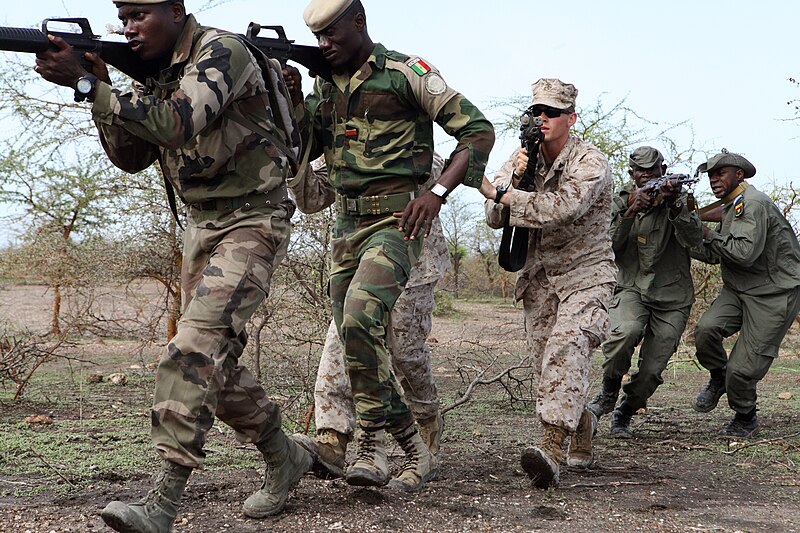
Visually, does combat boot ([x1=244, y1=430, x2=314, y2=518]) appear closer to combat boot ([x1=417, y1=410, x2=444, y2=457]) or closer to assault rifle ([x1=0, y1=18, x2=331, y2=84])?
combat boot ([x1=417, y1=410, x2=444, y2=457])

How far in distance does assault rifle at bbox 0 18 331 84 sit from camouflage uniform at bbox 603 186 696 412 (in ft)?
9.90

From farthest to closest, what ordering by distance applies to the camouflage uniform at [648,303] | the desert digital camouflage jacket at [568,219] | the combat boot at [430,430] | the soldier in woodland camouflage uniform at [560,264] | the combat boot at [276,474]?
the camouflage uniform at [648,303], the combat boot at [430,430], the desert digital camouflage jacket at [568,219], the soldier in woodland camouflage uniform at [560,264], the combat boot at [276,474]

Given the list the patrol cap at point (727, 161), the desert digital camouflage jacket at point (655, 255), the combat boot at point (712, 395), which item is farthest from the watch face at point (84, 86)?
the combat boot at point (712, 395)

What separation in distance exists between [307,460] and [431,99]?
5.52 ft

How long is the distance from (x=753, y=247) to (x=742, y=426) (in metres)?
1.27

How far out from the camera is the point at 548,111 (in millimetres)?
5180

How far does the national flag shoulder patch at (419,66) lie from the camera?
426 centimetres

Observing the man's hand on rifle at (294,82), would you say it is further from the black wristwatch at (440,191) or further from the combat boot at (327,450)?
the combat boot at (327,450)

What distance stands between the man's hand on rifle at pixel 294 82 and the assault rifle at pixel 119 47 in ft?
0.15

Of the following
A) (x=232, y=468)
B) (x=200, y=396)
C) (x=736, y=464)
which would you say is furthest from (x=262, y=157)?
(x=736, y=464)

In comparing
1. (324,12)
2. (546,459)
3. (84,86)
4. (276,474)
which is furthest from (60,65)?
(546,459)

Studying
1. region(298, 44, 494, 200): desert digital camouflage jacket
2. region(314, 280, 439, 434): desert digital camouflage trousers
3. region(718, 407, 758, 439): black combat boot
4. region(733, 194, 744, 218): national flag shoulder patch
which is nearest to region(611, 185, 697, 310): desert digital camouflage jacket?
region(733, 194, 744, 218): national flag shoulder patch

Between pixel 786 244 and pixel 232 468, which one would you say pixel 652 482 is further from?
pixel 786 244

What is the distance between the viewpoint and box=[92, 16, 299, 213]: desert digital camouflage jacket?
132 inches
